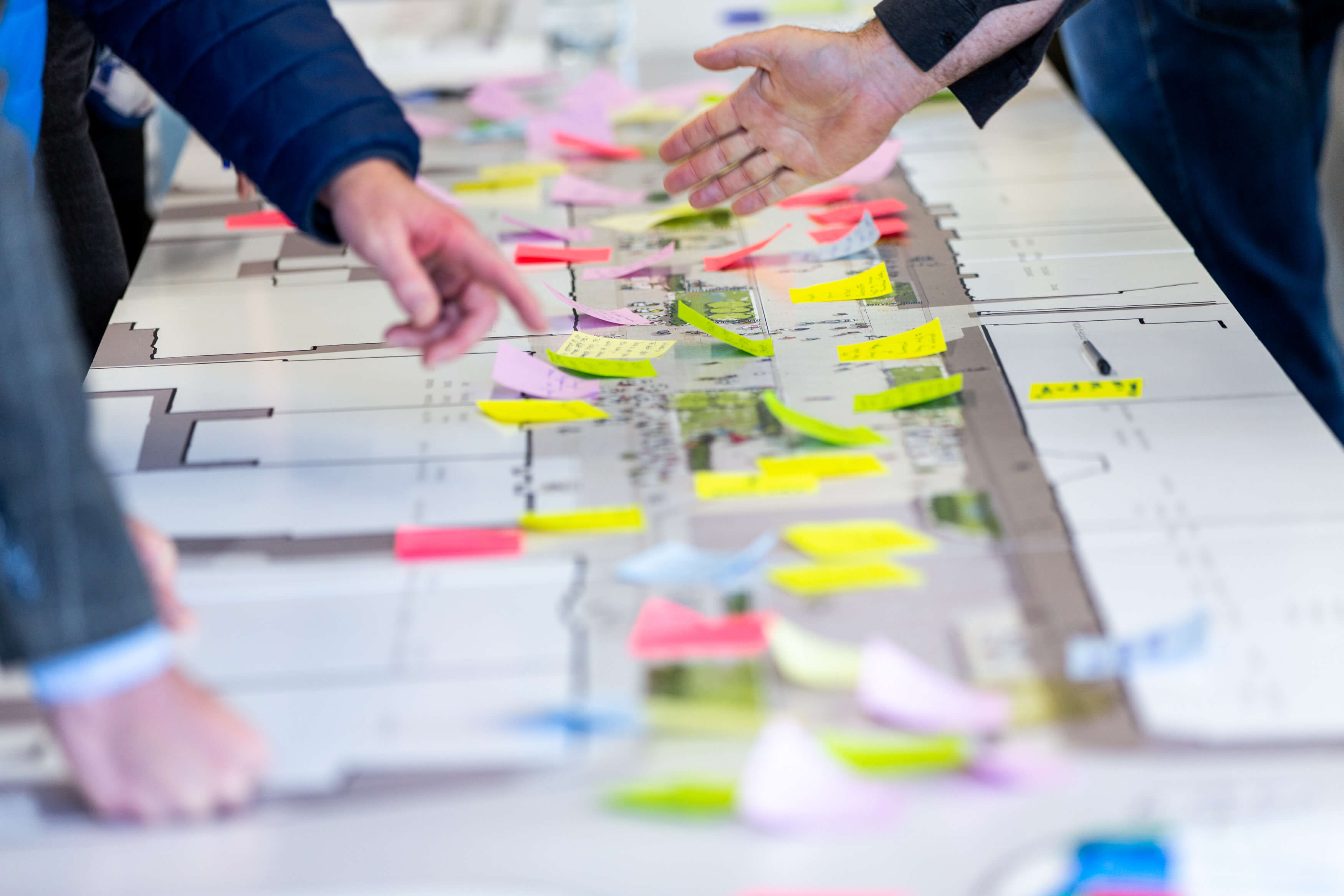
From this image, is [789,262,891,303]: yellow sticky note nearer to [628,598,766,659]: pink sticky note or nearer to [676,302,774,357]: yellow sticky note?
[676,302,774,357]: yellow sticky note

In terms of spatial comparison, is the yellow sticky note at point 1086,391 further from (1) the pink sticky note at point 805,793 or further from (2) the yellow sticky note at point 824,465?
(1) the pink sticky note at point 805,793

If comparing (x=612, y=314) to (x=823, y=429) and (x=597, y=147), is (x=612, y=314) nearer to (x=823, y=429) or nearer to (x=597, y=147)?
(x=823, y=429)

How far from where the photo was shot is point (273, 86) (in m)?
0.91

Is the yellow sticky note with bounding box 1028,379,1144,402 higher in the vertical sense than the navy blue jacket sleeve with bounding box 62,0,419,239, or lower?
lower

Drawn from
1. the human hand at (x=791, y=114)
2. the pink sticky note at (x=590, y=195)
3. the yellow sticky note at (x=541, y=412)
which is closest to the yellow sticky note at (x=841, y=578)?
the yellow sticky note at (x=541, y=412)

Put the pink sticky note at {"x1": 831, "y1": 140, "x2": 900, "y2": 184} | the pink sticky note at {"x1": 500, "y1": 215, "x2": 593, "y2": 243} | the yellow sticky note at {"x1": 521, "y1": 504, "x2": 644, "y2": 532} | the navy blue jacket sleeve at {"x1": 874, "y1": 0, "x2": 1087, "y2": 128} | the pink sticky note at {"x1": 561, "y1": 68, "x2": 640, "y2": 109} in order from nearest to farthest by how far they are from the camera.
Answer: the yellow sticky note at {"x1": 521, "y1": 504, "x2": 644, "y2": 532}
the navy blue jacket sleeve at {"x1": 874, "y1": 0, "x2": 1087, "y2": 128}
the pink sticky note at {"x1": 500, "y1": 215, "x2": 593, "y2": 243}
the pink sticky note at {"x1": 831, "y1": 140, "x2": 900, "y2": 184}
the pink sticky note at {"x1": 561, "y1": 68, "x2": 640, "y2": 109}

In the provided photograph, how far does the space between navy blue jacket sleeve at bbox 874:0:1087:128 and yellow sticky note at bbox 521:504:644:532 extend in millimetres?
607

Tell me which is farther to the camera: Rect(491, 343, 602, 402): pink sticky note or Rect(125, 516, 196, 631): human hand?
Rect(491, 343, 602, 402): pink sticky note

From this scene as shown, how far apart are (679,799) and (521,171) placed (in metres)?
1.00

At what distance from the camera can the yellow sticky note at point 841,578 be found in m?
0.70

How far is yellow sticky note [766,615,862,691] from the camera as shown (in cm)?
63

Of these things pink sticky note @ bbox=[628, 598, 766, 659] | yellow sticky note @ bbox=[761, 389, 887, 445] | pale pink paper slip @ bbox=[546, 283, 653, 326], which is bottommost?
pink sticky note @ bbox=[628, 598, 766, 659]

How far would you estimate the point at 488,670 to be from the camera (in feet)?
2.13

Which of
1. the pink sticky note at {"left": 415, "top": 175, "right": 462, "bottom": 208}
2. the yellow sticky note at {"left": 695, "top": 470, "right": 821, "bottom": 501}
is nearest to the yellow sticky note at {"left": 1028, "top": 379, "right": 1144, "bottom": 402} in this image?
the yellow sticky note at {"left": 695, "top": 470, "right": 821, "bottom": 501}
